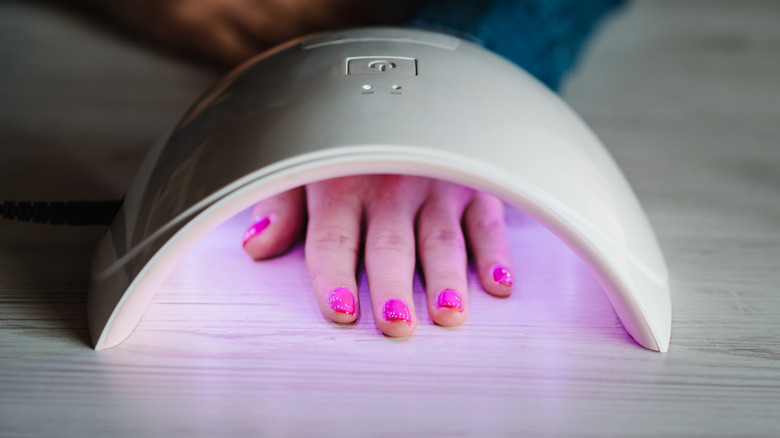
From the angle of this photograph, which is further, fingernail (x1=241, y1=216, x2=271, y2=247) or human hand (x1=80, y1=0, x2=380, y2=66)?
human hand (x1=80, y1=0, x2=380, y2=66)

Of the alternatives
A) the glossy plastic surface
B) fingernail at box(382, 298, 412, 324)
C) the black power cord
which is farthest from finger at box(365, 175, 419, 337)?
the black power cord

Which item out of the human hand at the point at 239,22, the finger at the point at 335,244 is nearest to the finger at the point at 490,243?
the finger at the point at 335,244

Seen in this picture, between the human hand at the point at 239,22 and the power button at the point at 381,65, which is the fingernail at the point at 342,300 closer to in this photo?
the power button at the point at 381,65

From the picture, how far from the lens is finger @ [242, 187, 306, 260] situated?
1.93 feet

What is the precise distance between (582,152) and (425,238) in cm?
16

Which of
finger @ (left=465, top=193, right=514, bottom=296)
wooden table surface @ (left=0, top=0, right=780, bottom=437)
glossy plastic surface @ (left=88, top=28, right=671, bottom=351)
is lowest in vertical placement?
wooden table surface @ (left=0, top=0, right=780, bottom=437)

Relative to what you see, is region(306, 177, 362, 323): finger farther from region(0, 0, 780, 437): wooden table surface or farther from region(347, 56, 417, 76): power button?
region(347, 56, 417, 76): power button

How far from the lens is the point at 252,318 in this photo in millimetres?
521

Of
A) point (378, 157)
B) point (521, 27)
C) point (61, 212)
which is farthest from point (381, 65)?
point (521, 27)

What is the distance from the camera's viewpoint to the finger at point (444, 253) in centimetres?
52

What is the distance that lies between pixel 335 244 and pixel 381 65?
0.51ft

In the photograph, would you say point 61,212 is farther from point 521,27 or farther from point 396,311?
point 521,27

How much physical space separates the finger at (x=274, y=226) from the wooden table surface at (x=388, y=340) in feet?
0.04

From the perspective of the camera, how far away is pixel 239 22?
3.52 feet
